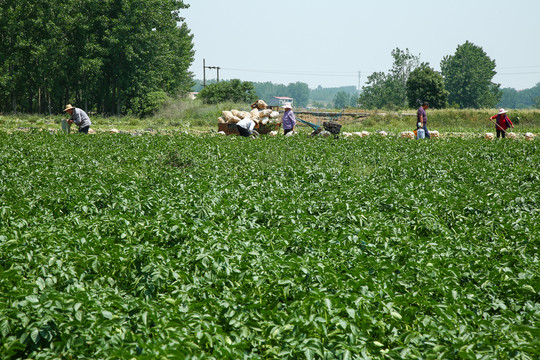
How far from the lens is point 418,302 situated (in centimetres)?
389

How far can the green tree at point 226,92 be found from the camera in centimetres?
4662

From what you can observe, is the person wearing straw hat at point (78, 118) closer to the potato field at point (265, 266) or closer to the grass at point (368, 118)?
the potato field at point (265, 266)

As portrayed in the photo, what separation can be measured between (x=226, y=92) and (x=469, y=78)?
56.8 metres

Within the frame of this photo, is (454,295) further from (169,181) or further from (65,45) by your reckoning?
(65,45)

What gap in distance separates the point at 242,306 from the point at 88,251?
1.94 m

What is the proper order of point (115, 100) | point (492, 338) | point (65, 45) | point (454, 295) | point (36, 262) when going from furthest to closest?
point (115, 100), point (65, 45), point (36, 262), point (454, 295), point (492, 338)

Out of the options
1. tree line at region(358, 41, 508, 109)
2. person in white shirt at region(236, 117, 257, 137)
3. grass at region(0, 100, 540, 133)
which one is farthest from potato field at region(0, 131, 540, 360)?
tree line at region(358, 41, 508, 109)

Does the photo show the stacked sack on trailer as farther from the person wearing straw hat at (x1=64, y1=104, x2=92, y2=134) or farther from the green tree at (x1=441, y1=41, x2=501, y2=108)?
the green tree at (x1=441, y1=41, x2=501, y2=108)

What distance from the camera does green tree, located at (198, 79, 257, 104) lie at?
4662 centimetres

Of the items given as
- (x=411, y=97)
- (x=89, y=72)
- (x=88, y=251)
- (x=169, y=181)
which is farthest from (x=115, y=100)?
(x=88, y=251)

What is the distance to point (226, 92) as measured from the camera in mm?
47438

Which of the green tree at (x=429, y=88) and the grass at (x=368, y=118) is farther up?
the green tree at (x=429, y=88)

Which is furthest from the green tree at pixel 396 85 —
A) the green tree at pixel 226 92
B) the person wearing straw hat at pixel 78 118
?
the person wearing straw hat at pixel 78 118

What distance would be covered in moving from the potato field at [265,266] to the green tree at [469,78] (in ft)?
269
